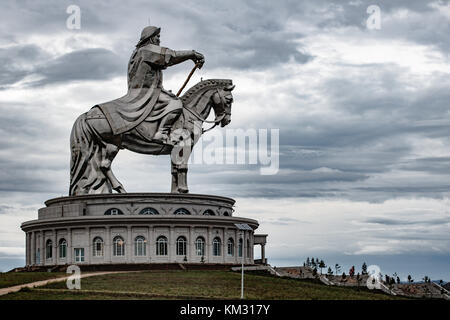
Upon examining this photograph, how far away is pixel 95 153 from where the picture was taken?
68.2m

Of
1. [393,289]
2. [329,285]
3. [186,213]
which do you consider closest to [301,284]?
[329,285]

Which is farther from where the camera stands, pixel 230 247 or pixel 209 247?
pixel 230 247

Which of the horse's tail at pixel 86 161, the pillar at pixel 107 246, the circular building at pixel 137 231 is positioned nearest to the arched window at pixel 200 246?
the circular building at pixel 137 231

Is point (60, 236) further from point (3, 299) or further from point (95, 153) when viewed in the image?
point (3, 299)

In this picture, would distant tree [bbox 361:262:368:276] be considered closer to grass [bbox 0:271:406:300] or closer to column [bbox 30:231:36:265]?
grass [bbox 0:271:406:300]

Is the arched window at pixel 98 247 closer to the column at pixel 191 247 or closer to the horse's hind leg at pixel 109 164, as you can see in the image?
the horse's hind leg at pixel 109 164

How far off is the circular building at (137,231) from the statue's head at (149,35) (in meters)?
11.8

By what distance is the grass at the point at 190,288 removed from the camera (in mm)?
45312

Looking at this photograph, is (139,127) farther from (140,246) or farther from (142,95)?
(140,246)

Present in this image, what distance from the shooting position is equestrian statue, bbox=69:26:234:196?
67.6 meters

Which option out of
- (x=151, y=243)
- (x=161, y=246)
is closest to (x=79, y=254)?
(x=151, y=243)

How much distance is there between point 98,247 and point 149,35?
16.6 meters

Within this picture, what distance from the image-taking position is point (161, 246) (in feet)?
217

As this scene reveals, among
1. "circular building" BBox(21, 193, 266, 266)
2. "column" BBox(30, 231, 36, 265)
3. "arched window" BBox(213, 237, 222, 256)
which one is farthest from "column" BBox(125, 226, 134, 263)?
"column" BBox(30, 231, 36, 265)
